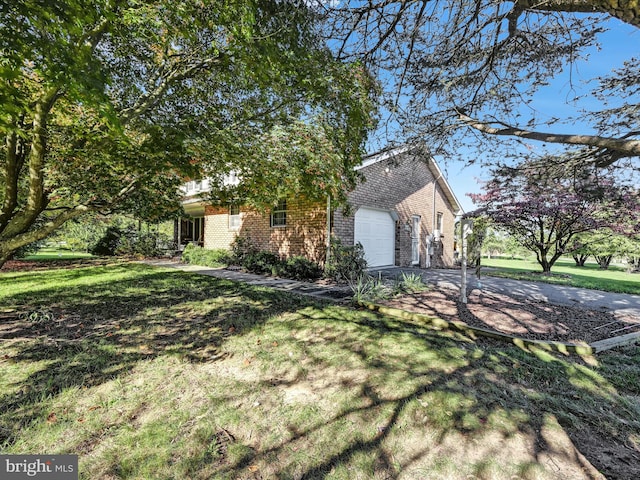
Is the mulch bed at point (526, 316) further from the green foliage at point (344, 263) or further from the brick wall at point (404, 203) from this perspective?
the brick wall at point (404, 203)

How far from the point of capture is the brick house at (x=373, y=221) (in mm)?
10408

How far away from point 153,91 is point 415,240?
12.6 meters

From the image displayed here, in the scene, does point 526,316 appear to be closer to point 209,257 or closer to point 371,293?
point 371,293

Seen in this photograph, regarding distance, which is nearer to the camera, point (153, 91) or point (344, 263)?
point (153, 91)

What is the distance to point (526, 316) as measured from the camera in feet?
18.6

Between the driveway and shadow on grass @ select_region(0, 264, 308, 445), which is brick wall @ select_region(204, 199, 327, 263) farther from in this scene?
the driveway

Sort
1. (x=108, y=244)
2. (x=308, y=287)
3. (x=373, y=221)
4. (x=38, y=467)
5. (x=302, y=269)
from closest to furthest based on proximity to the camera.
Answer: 1. (x=38, y=467)
2. (x=308, y=287)
3. (x=302, y=269)
4. (x=373, y=221)
5. (x=108, y=244)

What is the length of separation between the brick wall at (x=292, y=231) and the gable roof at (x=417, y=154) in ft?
7.97

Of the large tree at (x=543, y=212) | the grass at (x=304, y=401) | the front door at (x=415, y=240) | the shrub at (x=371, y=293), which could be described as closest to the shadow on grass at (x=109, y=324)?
the grass at (x=304, y=401)

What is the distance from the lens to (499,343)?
443 cm

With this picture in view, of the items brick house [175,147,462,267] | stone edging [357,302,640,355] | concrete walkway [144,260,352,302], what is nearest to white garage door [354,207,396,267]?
brick house [175,147,462,267]

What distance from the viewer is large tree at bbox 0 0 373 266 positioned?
101 inches

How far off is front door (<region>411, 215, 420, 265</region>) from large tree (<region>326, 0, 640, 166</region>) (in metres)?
8.44

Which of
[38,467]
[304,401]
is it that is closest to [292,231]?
[304,401]
